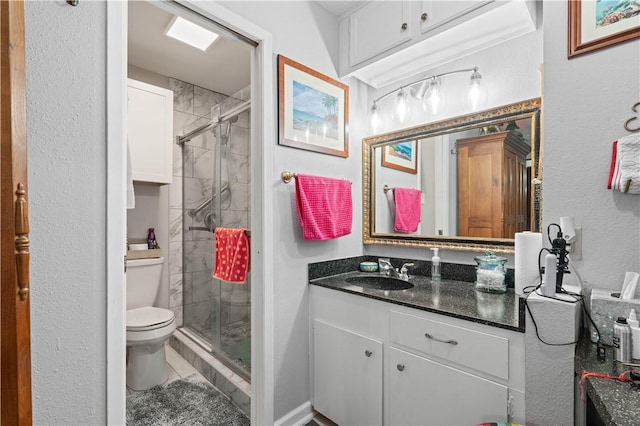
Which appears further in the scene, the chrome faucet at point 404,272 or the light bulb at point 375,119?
the light bulb at point 375,119

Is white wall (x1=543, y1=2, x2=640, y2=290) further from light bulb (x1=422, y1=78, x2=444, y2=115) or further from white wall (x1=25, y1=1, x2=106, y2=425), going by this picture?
white wall (x1=25, y1=1, x2=106, y2=425)

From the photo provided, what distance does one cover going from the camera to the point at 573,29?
3.63 ft

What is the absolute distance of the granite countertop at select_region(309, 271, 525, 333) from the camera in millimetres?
1145

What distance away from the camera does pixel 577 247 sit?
111cm

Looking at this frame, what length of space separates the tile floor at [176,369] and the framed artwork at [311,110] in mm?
1886

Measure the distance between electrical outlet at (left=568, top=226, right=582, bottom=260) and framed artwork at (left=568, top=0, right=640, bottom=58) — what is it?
63cm

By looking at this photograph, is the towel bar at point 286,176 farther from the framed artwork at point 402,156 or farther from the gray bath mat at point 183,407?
the gray bath mat at point 183,407

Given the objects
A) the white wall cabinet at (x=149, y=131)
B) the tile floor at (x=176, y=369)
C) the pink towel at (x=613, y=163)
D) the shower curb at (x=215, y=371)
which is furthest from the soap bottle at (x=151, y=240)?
the pink towel at (x=613, y=163)

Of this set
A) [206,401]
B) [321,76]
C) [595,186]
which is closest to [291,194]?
[321,76]

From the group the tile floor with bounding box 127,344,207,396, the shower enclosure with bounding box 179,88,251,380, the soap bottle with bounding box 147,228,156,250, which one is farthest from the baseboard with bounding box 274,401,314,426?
the soap bottle with bounding box 147,228,156,250

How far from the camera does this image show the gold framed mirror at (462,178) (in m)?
1.57

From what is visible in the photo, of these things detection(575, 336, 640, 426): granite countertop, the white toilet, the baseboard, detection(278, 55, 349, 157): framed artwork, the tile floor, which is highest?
detection(278, 55, 349, 157): framed artwork

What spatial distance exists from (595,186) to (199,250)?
279 cm

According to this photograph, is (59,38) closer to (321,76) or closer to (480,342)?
(321,76)
